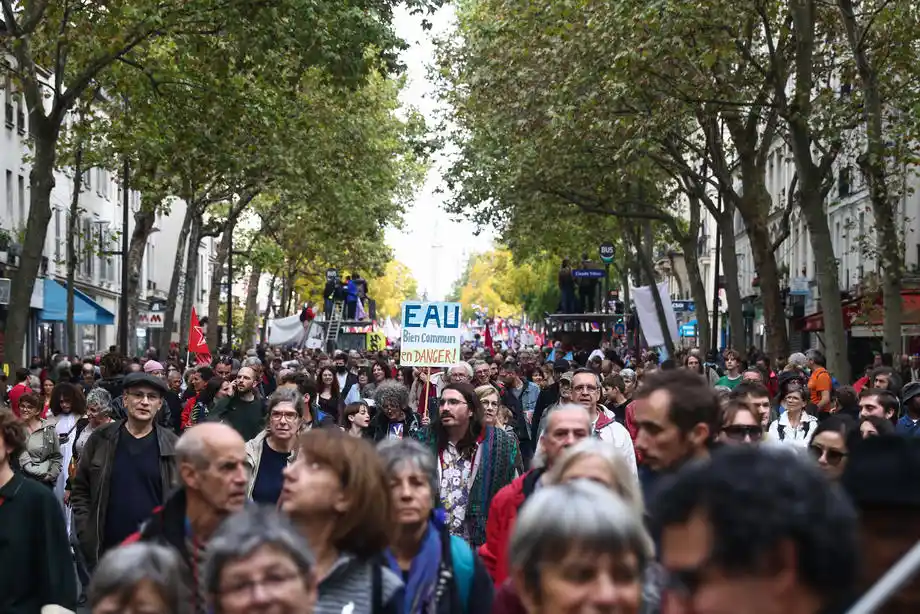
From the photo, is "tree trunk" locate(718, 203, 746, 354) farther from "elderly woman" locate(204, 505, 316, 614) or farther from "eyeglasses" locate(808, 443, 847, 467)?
"elderly woman" locate(204, 505, 316, 614)

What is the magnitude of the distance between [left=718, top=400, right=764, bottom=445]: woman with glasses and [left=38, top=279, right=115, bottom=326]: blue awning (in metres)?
36.5

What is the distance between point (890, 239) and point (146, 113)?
1098 centimetres

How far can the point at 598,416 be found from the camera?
35.4 feet

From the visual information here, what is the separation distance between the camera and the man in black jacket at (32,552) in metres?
6.68

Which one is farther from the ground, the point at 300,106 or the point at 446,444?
the point at 300,106

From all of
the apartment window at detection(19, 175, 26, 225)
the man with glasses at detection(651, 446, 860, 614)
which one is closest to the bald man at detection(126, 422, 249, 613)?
the man with glasses at detection(651, 446, 860, 614)

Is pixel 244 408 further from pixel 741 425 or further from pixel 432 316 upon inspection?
pixel 741 425

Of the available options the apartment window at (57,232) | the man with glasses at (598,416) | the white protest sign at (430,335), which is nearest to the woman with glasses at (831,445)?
the man with glasses at (598,416)

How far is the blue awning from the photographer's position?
42.9 metres

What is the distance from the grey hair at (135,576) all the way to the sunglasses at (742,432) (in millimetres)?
3561

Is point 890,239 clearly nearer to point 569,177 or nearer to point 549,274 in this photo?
point 569,177

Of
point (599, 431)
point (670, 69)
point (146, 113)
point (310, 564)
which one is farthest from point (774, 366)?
point (310, 564)

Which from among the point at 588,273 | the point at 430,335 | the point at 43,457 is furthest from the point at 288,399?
the point at 588,273

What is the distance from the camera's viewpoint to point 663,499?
2.73 m
